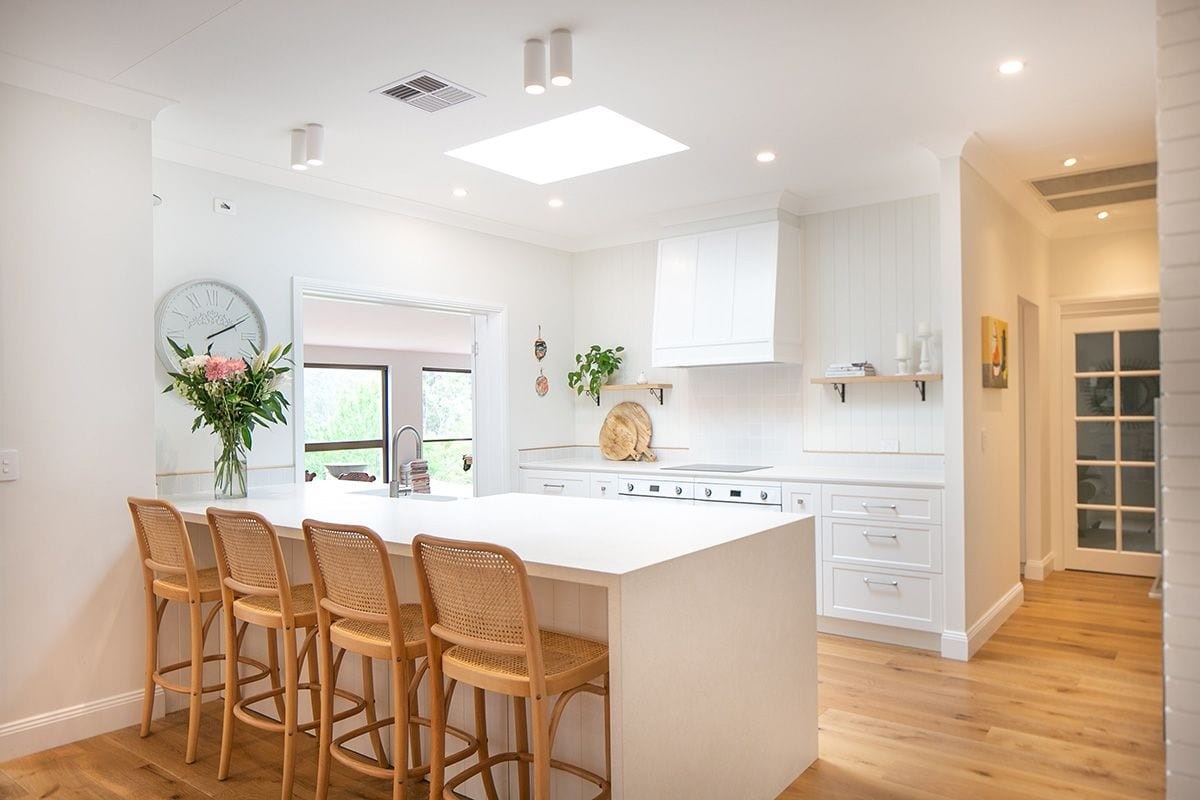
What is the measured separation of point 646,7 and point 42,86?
222 cm

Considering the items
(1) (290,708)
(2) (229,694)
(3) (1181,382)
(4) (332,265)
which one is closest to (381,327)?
(4) (332,265)

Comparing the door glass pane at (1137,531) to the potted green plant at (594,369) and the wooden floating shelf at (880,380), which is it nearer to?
the wooden floating shelf at (880,380)

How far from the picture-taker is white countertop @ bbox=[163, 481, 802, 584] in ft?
6.73

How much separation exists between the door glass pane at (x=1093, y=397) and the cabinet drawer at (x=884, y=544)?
8.20 ft

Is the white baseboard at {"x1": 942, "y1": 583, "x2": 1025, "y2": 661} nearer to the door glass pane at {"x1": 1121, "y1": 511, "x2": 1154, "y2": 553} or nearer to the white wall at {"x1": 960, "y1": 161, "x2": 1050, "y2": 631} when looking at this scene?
the white wall at {"x1": 960, "y1": 161, "x2": 1050, "y2": 631}

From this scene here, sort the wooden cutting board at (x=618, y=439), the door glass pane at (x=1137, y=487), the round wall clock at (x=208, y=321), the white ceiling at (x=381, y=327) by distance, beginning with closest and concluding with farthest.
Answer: the round wall clock at (x=208, y=321)
the door glass pane at (x=1137, y=487)
the wooden cutting board at (x=618, y=439)
the white ceiling at (x=381, y=327)

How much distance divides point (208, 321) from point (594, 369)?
2.72 metres

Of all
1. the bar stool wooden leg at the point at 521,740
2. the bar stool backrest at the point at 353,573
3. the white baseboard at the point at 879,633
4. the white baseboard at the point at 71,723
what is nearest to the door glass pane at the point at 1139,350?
the white baseboard at the point at 879,633

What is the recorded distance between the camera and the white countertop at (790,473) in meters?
4.13

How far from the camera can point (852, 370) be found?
4.68 metres

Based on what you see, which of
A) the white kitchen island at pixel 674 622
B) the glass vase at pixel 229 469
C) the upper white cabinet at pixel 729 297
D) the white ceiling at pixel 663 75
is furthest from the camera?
the upper white cabinet at pixel 729 297

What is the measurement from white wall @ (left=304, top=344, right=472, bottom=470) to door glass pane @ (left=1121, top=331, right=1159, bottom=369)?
724 centimetres

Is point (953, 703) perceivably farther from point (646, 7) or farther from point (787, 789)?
point (646, 7)

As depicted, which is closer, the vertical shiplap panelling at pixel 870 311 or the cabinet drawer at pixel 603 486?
the vertical shiplap panelling at pixel 870 311
